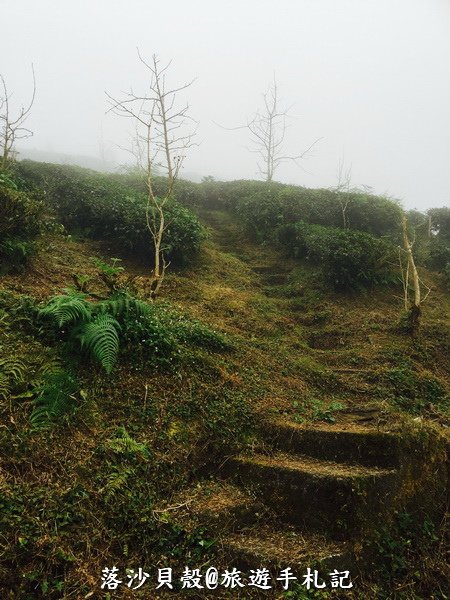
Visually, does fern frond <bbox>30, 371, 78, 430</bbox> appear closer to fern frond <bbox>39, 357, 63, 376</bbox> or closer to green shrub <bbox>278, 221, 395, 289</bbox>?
fern frond <bbox>39, 357, 63, 376</bbox>

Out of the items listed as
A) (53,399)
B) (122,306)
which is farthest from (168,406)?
(122,306)

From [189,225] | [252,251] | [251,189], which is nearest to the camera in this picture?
[189,225]

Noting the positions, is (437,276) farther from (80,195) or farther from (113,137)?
(113,137)

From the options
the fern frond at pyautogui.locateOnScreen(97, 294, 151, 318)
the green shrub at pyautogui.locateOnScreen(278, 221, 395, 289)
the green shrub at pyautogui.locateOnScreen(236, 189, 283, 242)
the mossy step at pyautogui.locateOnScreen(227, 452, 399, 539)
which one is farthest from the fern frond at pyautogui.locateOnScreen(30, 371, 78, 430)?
the green shrub at pyautogui.locateOnScreen(236, 189, 283, 242)

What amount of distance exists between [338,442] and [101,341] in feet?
8.89

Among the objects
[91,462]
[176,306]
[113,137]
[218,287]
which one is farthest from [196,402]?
[113,137]

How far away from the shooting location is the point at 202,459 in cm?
399

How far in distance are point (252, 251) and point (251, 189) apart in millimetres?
5348

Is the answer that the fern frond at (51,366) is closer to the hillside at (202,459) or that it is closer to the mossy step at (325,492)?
the hillside at (202,459)

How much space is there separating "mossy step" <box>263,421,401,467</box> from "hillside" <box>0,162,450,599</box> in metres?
0.01

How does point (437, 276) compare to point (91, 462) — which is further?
point (437, 276)

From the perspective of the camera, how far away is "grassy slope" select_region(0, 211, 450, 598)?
286cm

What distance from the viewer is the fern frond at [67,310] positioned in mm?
4113

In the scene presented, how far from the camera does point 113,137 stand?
102688 mm
